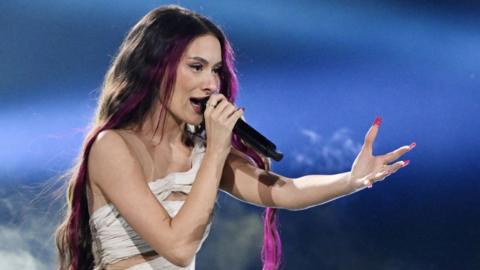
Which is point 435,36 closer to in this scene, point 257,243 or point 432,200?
point 432,200

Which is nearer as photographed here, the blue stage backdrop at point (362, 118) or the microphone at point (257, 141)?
the microphone at point (257, 141)

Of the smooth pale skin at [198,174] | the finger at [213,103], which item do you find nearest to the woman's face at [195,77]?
the smooth pale skin at [198,174]

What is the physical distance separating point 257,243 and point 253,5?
0.74 m

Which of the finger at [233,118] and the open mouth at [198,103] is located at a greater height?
the open mouth at [198,103]

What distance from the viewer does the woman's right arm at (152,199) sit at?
1319mm

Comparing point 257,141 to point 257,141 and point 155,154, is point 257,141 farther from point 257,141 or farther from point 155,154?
point 155,154

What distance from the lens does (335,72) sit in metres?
2.34

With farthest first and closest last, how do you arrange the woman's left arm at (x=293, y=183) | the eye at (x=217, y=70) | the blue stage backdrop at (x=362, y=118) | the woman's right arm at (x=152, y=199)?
the blue stage backdrop at (x=362, y=118) < the eye at (x=217, y=70) < the woman's left arm at (x=293, y=183) < the woman's right arm at (x=152, y=199)

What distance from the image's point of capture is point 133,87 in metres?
1.49

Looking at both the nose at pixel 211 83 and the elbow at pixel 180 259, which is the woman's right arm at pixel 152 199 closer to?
the elbow at pixel 180 259

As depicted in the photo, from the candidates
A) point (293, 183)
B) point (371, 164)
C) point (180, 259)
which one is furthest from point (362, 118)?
point (180, 259)

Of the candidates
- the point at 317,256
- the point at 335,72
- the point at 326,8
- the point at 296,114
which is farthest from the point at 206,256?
the point at 326,8

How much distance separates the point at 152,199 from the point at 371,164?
417 millimetres

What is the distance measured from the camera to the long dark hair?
1.48 metres
